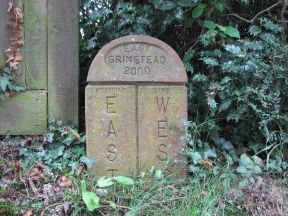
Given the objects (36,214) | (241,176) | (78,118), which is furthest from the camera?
(78,118)

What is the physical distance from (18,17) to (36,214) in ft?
5.38

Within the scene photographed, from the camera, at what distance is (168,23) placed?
415 cm

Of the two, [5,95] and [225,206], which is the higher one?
[5,95]

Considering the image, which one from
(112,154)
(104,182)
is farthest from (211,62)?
(104,182)

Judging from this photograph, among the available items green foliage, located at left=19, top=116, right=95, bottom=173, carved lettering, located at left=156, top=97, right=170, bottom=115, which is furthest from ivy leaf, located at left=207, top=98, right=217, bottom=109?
green foliage, located at left=19, top=116, right=95, bottom=173

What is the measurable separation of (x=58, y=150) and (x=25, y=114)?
1.51 ft

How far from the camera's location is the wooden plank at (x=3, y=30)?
3844 mm

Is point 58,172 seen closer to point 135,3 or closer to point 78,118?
point 78,118

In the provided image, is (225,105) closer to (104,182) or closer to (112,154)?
(112,154)

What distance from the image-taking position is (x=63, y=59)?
3.92 metres

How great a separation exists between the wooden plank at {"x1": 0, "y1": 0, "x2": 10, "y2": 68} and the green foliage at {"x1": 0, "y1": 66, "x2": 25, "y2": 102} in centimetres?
7

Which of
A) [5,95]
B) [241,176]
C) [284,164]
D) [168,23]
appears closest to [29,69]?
[5,95]

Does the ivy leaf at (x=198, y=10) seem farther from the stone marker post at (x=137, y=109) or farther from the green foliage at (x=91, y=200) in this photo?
the green foliage at (x=91, y=200)

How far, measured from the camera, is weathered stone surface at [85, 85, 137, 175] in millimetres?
3496
